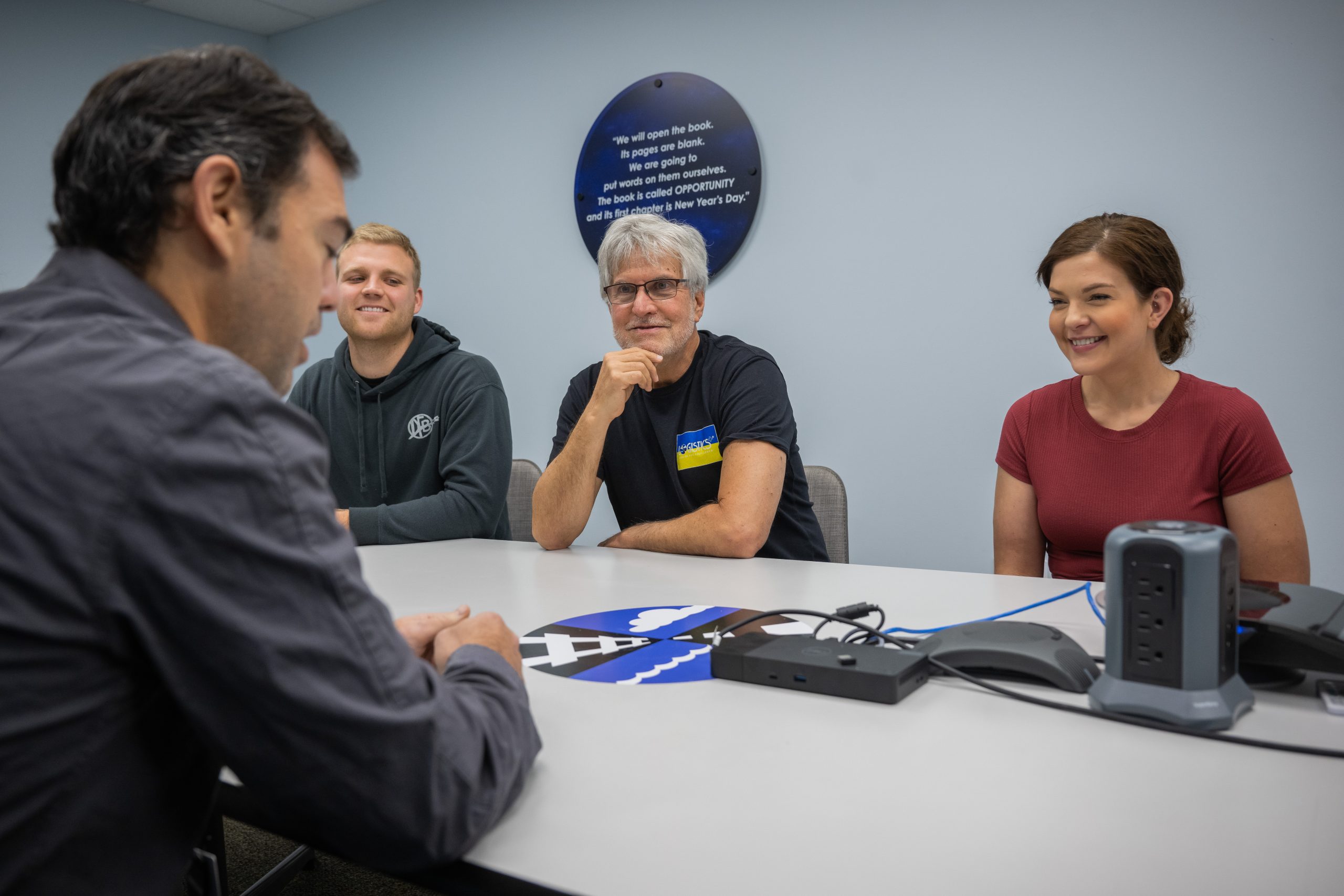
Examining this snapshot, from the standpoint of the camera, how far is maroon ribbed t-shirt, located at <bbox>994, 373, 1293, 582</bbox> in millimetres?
1688

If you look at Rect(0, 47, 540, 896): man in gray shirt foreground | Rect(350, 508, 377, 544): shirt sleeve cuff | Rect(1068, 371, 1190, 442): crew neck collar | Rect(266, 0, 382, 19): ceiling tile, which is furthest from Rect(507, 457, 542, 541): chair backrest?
Rect(266, 0, 382, 19): ceiling tile

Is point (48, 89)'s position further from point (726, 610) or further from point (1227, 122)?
point (1227, 122)

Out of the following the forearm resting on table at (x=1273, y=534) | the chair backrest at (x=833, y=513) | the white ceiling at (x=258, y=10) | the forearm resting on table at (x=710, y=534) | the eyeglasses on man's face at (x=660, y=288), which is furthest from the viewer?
the white ceiling at (x=258, y=10)

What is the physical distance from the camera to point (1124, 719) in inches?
33.6

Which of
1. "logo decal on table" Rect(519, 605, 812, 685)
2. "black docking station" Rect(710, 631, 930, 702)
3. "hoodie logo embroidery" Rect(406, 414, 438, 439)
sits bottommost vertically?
"logo decal on table" Rect(519, 605, 812, 685)

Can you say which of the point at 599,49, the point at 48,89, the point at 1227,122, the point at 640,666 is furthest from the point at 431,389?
the point at 48,89

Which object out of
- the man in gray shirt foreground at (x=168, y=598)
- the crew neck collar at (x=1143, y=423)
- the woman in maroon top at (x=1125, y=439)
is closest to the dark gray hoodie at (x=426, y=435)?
the woman in maroon top at (x=1125, y=439)

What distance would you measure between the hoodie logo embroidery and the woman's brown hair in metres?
1.47

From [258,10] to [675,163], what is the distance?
6.96 ft

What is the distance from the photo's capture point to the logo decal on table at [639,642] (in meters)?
1.04

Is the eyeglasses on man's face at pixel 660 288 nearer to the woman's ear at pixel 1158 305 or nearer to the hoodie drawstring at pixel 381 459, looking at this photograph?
the hoodie drawstring at pixel 381 459

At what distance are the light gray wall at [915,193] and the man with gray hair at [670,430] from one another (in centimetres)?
81

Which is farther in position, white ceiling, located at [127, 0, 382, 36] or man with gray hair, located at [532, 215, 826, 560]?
white ceiling, located at [127, 0, 382, 36]

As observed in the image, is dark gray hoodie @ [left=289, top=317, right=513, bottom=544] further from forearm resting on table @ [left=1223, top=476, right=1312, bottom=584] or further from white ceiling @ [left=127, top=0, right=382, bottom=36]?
white ceiling @ [left=127, top=0, right=382, bottom=36]
